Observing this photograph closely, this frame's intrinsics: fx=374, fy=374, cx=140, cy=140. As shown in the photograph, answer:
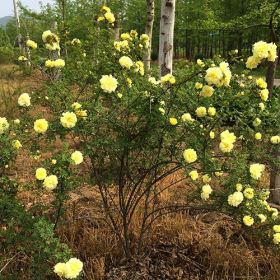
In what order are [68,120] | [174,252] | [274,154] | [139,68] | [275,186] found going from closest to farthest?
1. [68,120]
2. [139,68]
3. [174,252]
4. [274,154]
5. [275,186]

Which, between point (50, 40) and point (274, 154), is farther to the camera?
point (274, 154)

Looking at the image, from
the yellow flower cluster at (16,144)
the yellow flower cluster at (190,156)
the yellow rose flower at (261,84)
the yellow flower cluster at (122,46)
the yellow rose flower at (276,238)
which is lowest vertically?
the yellow rose flower at (276,238)

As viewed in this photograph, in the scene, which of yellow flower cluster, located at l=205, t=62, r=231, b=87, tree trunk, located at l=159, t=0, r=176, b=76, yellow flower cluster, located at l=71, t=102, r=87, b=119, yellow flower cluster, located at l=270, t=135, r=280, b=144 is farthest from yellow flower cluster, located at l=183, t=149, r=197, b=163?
tree trunk, located at l=159, t=0, r=176, b=76

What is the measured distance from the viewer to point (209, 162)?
2.36 metres

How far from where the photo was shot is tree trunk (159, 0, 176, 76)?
4.78 meters

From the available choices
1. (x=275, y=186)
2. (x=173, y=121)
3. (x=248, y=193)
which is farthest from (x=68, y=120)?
(x=275, y=186)

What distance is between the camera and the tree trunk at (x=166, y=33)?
4777mm

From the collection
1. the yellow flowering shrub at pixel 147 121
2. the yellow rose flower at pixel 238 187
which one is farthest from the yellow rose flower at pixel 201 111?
the yellow rose flower at pixel 238 187

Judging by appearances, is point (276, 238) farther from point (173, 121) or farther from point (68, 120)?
point (68, 120)

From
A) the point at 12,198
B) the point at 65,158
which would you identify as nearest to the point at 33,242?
the point at 12,198

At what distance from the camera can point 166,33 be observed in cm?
493

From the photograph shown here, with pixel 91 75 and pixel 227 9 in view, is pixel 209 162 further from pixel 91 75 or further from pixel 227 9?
pixel 227 9

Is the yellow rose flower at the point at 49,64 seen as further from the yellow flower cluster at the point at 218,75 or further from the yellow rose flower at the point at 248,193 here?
the yellow rose flower at the point at 248,193

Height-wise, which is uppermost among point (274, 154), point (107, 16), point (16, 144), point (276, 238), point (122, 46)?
point (107, 16)
